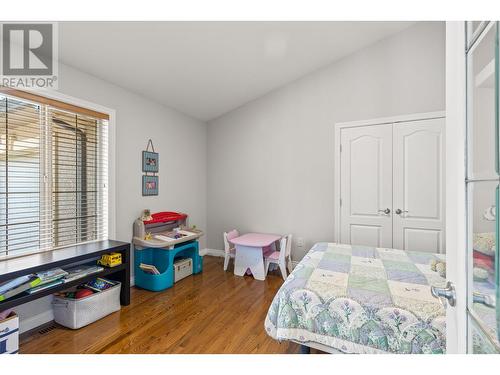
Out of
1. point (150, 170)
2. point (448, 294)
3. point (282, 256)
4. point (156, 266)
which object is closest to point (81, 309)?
point (156, 266)

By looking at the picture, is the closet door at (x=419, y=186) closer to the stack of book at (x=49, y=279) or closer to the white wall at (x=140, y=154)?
the white wall at (x=140, y=154)

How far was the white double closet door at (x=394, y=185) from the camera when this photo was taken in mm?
2773

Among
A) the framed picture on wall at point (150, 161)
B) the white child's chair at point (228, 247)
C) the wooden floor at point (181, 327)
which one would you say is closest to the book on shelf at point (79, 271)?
the wooden floor at point (181, 327)

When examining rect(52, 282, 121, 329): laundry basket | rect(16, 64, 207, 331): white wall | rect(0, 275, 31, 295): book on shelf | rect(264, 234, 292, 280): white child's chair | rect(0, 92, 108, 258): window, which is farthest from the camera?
rect(264, 234, 292, 280): white child's chair

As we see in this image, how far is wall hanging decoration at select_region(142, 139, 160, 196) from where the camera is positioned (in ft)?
10.2

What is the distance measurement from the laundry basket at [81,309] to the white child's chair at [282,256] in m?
1.90

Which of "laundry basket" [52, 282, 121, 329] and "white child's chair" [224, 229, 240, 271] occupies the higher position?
"white child's chair" [224, 229, 240, 271]

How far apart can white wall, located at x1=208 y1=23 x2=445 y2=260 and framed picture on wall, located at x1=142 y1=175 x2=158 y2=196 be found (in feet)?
3.78

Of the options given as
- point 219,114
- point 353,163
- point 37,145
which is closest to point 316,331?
point 353,163

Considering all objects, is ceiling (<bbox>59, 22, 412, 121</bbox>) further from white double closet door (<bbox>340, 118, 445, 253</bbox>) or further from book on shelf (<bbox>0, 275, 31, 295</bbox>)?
book on shelf (<bbox>0, 275, 31, 295</bbox>)

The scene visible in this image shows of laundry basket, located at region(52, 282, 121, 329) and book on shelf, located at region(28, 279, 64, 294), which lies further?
laundry basket, located at region(52, 282, 121, 329)

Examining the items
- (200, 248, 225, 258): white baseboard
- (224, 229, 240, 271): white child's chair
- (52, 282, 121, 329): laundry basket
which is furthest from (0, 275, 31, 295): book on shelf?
(200, 248, 225, 258): white baseboard

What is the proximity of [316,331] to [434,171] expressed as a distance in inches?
93.4

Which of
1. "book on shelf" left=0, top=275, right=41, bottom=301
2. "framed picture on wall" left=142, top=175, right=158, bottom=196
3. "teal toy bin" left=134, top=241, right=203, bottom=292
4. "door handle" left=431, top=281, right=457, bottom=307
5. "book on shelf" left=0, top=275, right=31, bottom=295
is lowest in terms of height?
"teal toy bin" left=134, top=241, right=203, bottom=292
